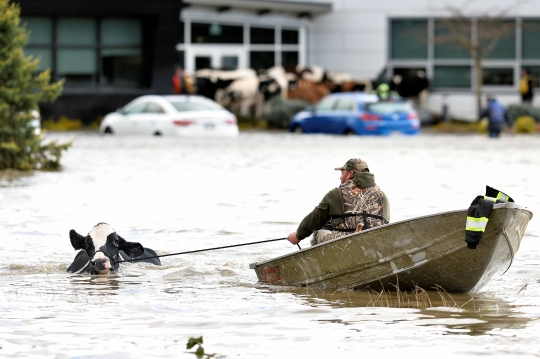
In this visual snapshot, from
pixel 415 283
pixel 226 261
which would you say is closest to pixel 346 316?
pixel 415 283

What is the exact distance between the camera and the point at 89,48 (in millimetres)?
42688

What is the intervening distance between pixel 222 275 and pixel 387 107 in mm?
23814

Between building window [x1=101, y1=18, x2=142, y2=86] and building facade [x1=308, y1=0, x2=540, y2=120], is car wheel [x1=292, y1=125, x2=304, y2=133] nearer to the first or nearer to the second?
building window [x1=101, y1=18, x2=142, y2=86]

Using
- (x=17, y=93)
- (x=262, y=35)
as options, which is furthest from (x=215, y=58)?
(x=17, y=93)

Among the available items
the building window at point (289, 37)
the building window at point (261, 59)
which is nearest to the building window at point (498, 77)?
the building window at point (289, 37)

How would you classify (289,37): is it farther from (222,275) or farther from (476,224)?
(476,224)

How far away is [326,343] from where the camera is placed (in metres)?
8.59

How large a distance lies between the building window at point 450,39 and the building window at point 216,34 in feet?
24.2

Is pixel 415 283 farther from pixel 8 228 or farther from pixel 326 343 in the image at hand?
pixel 8 228

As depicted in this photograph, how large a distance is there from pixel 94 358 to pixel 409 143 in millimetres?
25518

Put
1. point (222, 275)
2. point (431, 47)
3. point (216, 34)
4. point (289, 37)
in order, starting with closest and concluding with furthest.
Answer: point (222, 275) < point (216, 34) < point (431, 47) < point (289, 37)

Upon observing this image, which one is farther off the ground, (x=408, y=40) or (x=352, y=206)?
(x=408, y=40)

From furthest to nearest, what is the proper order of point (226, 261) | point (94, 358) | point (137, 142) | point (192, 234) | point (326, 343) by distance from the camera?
point (137, 142) < point (192, 234) < point (226, 261) < point (326, 343) < point (94, 358)

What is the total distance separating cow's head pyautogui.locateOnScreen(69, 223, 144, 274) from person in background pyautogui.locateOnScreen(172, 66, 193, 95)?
29.6 metres
